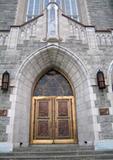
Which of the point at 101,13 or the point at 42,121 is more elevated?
A: the point at 101,13

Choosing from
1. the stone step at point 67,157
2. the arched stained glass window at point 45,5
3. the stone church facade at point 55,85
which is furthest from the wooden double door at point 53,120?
the arched stained glass window at point 45,5

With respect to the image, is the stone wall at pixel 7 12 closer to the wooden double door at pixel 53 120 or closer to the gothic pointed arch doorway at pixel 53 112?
the gothic pointed arch doorway at pixel 53 112

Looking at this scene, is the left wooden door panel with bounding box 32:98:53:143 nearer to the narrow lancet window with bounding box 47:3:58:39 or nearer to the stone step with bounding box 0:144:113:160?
the stone step with bounding box 0:144:113:160

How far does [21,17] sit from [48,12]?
281cm

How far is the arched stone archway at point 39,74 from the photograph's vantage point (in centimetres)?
589

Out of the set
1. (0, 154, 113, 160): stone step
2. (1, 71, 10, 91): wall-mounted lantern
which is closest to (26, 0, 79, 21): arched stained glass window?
(1, 71, 10, 91): wall-mounted lantern

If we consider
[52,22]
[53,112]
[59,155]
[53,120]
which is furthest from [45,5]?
[59,155]

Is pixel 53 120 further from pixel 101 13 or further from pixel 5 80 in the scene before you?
pixel 101 13

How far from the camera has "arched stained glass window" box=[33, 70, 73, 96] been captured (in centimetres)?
709

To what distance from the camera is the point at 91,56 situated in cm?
666

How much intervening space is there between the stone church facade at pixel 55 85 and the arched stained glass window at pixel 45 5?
274cm

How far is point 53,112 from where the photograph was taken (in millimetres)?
6680

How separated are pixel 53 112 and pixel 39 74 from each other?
180 centimetres

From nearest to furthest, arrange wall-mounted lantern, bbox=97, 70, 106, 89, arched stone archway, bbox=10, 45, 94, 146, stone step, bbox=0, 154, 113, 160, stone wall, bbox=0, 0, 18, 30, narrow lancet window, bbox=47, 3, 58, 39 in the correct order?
1. stone step, bbox=0, 154, 113, 160
2. arched stone archway, bbox=10, 45, 94, 146
3. wall-mounted lantern, bbox=97, 70, 106, 89
4. narrow lancet window, bbox=47, 3, 58, 39
5. stone wall, bbox=0, 0, 18, 30
